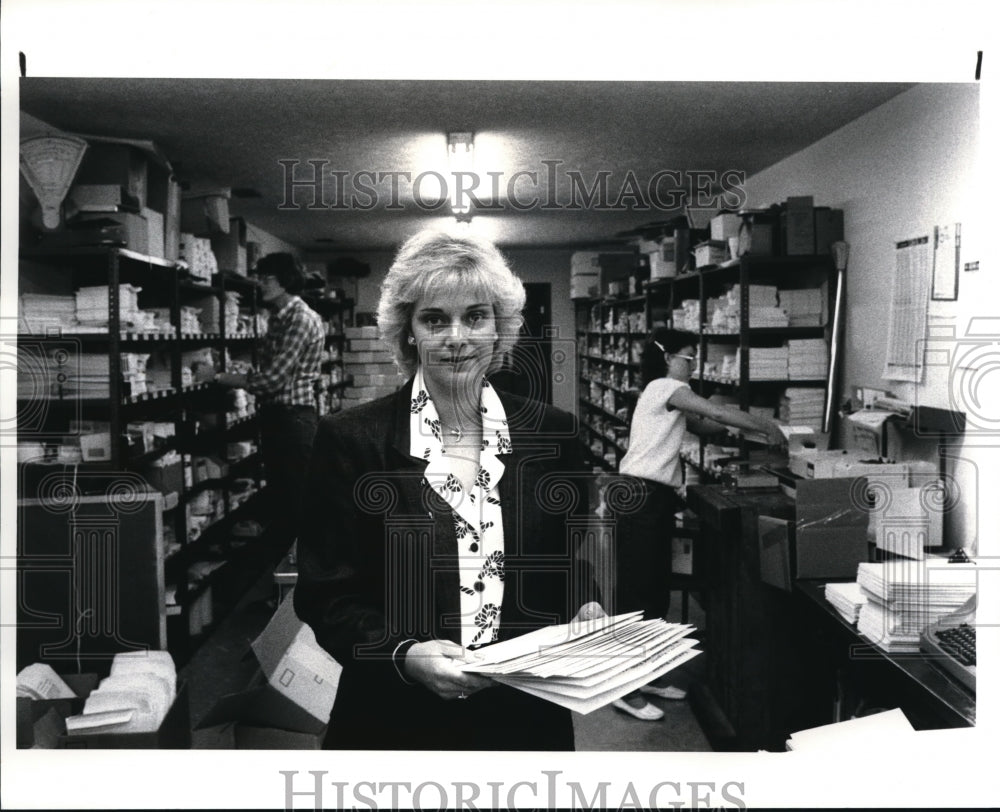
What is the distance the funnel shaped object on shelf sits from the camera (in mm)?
3557

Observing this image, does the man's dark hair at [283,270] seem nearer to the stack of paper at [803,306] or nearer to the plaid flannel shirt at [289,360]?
the plaid flannel shirt at [289,360]

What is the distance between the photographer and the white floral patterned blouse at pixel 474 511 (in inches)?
70.5

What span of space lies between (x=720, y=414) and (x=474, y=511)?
7.79 ft

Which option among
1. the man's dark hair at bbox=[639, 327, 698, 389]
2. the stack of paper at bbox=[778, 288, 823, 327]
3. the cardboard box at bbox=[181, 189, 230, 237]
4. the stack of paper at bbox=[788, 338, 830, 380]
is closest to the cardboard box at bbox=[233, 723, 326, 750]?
the man's dark hair at bbox=[639, 327, 698, 389]

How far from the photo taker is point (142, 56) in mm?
1904

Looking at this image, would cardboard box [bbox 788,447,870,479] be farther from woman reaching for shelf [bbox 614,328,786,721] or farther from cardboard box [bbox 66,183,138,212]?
cardboard box [bbox 66,183,138,212]

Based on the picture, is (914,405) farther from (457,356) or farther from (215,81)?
(215,81)

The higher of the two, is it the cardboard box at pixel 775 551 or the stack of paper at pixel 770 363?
the stack of paper at pixel 770 363

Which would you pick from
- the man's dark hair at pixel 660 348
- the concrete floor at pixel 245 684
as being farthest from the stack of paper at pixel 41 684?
the man's dark hair at pixel 660 348

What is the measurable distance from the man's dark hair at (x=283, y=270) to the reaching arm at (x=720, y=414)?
2.37 meters

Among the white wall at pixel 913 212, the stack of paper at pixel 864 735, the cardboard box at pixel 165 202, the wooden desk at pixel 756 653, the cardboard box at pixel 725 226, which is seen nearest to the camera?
the stack of paper at pixel 864 735

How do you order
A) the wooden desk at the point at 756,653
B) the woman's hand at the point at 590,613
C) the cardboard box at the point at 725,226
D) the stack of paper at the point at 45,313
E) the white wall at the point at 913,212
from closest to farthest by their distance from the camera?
1. the woman's hand at the point at 590,613
2. the white wall at the point at 913,212
3. the wooden desk at the point at 756,653
4. the stack of paper at the point at 45,313
5. the cardboard box at the point at 725,226

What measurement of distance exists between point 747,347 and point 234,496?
3677 millimetres

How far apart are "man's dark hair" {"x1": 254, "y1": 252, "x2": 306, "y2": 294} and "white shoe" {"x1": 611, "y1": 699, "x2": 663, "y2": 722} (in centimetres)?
295
